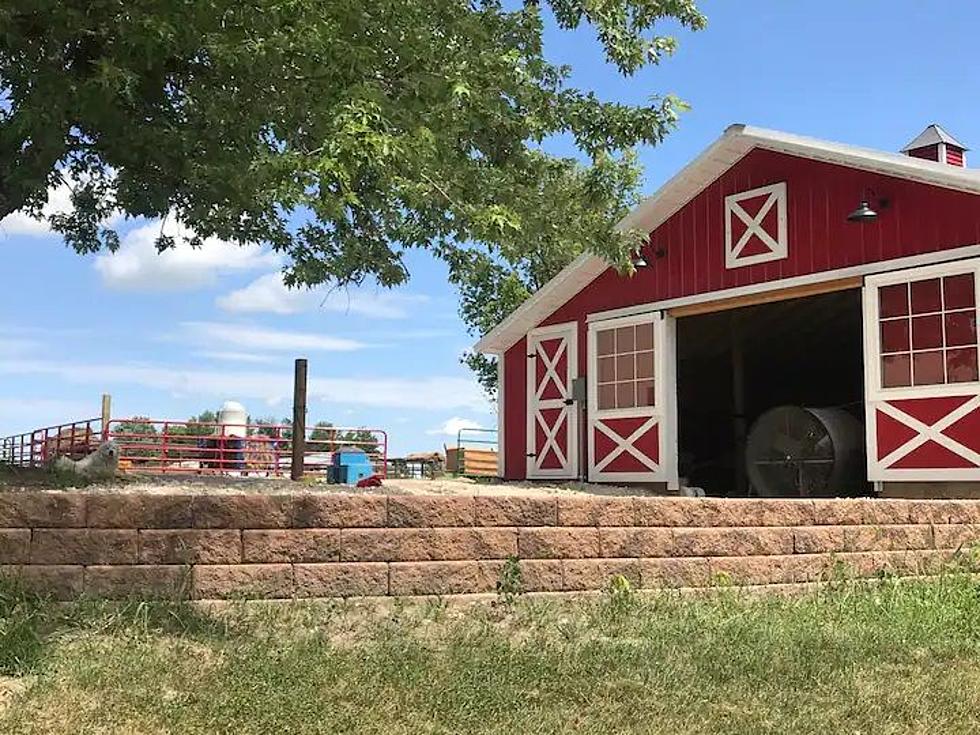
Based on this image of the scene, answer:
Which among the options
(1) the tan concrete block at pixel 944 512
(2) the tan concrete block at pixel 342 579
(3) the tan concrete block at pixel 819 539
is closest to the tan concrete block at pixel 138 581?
(2) the tan concrete block at pixel 342 579

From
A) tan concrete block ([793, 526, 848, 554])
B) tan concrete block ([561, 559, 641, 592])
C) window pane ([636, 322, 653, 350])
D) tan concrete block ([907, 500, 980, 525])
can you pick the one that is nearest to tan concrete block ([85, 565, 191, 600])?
tan concrete block ([561, 559, 641, 592])

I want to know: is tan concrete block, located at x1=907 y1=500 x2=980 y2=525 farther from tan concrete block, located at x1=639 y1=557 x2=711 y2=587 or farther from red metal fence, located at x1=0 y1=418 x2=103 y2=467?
red metal fence, located at x1=0 y1=418 x2=103 y2=467

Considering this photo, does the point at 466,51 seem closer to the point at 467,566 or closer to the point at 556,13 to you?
the point at 556,13


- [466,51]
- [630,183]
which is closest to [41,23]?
[466,51]

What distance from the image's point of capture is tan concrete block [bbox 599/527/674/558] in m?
6.50

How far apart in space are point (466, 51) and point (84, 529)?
3748mm

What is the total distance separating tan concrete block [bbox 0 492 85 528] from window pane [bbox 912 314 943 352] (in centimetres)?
832

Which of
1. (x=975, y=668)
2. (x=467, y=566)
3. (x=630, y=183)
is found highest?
(x=630, y=183)

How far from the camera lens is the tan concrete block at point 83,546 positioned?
16.8 ft

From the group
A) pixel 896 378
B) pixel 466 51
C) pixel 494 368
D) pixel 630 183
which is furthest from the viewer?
pixel 494 368

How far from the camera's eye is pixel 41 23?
22.1 feet

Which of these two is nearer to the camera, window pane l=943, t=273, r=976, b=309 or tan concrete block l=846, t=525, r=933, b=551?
tan concrete block l=846, t=525, r=933, b=551

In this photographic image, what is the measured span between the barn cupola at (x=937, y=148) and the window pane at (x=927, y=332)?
6.71 m

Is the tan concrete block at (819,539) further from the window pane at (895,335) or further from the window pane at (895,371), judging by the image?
the window pane at (895,335)
